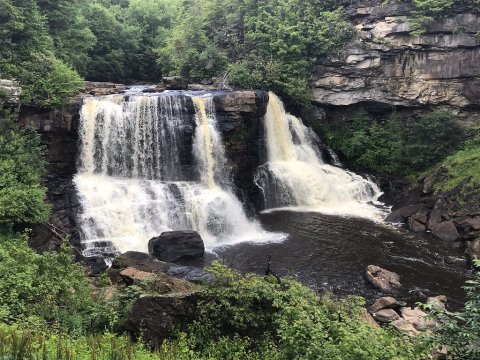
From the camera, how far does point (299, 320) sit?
7766 mm

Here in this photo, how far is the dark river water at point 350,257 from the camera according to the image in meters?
15.5

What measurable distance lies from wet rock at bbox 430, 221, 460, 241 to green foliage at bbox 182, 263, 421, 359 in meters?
13.2

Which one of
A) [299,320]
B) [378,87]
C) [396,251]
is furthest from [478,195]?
[299,320]

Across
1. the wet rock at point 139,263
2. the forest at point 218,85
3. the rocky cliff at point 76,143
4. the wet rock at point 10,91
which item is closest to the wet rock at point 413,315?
the forest at point 218,85

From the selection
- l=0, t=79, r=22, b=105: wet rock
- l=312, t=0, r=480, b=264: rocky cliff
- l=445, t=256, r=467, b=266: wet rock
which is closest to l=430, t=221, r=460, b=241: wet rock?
l=445, t=256, r=467, b=266: wet rock

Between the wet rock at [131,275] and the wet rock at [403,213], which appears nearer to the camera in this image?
the wet rock at [131,275]

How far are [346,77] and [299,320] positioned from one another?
2458 centimetres

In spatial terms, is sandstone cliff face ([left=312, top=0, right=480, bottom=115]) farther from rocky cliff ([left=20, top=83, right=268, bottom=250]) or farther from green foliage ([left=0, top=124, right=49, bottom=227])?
green foliage ([left=0, top=124, right=49, bottom=227])

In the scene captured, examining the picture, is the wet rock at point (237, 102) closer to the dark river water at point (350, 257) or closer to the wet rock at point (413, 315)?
the dark river water at point (350, 257)

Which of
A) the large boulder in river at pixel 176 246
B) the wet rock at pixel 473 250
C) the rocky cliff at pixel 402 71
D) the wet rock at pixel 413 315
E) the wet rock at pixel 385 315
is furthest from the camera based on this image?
the rocky cliff at pixel 402 71

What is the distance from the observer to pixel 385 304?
44.9 feet

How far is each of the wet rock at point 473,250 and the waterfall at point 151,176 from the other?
342 inches

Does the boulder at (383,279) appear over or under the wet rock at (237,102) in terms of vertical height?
under

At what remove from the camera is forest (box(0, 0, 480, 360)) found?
7234mm
